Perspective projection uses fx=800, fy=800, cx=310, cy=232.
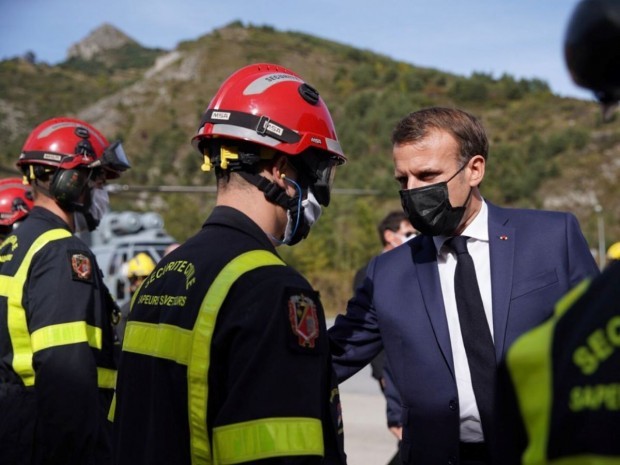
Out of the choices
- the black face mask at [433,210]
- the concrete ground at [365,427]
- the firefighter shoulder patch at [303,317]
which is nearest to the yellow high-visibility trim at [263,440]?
the firefighter shoulder patch at [303,317]

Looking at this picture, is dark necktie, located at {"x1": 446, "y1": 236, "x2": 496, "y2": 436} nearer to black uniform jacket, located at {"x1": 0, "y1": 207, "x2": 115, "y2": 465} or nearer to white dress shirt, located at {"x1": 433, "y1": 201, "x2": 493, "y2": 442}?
white dress shirt, located at {"x1": 433, "y1": 201, "x2": 493, "y2": 442}

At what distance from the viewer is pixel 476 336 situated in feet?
9.00

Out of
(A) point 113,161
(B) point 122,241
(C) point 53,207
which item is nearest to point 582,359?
(C) point 53,207

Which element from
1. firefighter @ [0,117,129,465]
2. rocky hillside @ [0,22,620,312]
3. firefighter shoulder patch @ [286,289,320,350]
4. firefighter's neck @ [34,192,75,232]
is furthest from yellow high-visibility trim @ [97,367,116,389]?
rocky hillside @ [0,22,620,312]

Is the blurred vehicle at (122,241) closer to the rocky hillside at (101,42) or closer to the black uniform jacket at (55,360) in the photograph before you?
the black uniform jacket at (55,360)

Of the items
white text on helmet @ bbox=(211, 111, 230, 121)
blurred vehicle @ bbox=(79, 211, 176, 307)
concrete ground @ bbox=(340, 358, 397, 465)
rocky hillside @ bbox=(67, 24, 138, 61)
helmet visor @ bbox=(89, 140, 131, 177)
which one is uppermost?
rocky hillside @ bbox=(67, 24, 138, 61)

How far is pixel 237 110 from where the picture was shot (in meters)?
2.21

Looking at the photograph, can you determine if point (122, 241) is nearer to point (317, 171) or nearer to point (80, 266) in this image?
point (80, 266)

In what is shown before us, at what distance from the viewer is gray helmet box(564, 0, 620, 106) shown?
3.51ft

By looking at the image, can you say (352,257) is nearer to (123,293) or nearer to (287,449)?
(123,293)

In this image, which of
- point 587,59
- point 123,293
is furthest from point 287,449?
point 123,293

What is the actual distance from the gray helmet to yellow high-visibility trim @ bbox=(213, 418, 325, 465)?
968 mm

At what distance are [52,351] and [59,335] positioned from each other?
7 centimetres

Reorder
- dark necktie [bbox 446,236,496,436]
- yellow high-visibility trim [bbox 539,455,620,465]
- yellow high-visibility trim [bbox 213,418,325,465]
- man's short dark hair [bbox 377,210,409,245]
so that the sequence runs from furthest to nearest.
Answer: man's short dark hair [bbox 377,210,409,245] → dark necktie [bbox 446,236,496,436] → yellow high-visibility trim [bbox 213,418,325,465] → yellow high-visibility trim [bbox 539,455,620,465]
